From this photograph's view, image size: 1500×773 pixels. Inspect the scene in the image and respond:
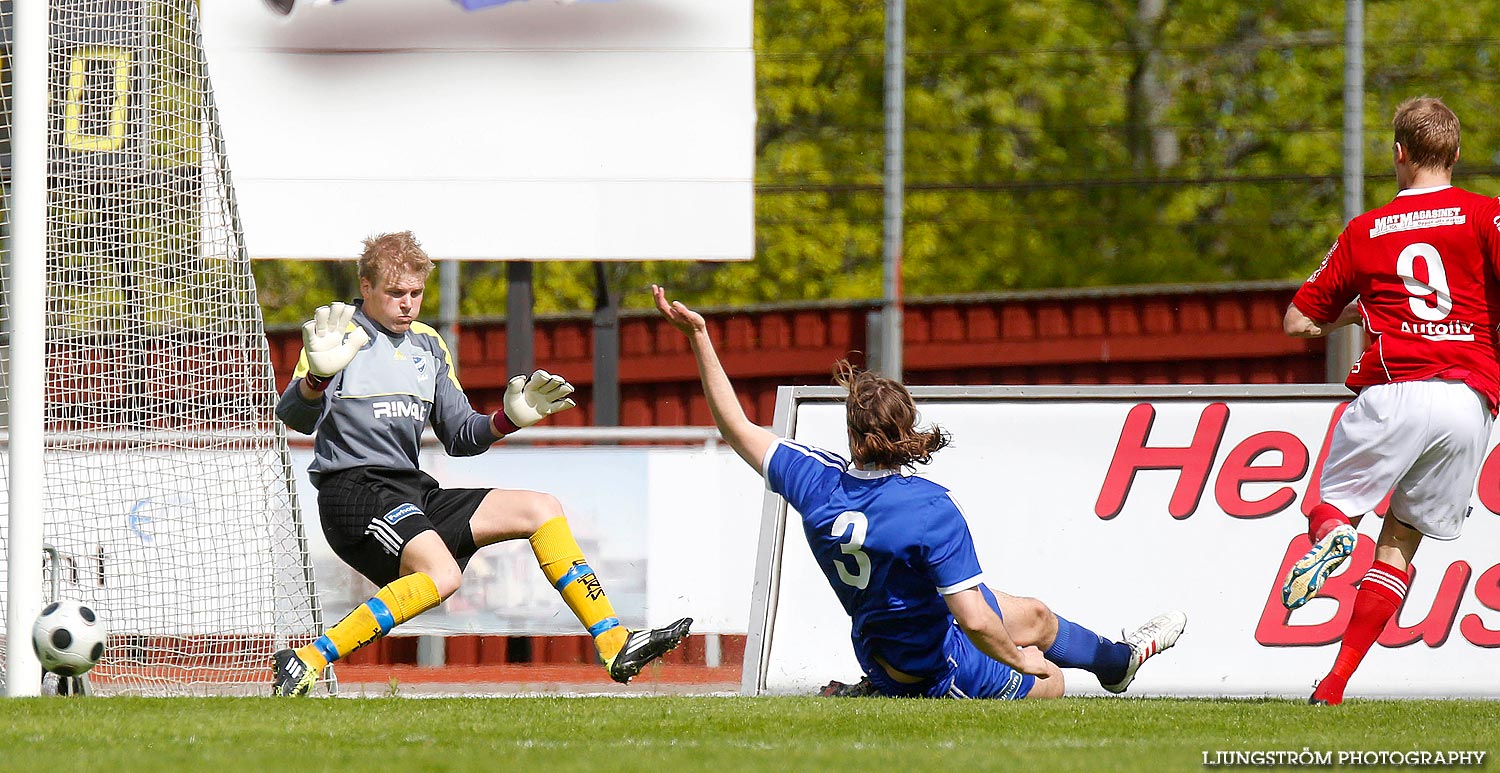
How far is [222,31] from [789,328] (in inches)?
361

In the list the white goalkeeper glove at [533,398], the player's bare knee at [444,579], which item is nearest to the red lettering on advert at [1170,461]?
the white goalkeeper glove at [533,398]

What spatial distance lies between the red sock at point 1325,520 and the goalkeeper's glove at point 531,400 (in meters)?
2.45

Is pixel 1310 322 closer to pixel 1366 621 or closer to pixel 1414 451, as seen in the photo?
pixel 1414 451

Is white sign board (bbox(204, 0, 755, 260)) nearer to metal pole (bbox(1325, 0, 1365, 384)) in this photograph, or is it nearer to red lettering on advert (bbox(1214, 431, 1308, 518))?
red lettering on advert (bbox(1214, 431, 1308, 518))

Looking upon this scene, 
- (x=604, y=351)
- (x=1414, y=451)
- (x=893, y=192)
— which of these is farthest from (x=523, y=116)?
(x=893, y=192)

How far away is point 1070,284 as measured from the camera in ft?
98.7

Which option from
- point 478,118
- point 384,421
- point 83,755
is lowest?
point 83,755

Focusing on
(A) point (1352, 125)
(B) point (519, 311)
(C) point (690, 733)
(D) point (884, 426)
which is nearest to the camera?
(C) point (690, 733)

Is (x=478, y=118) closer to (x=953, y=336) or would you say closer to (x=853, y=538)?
(x=853, y=538)

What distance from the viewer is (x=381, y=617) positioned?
5742 mm

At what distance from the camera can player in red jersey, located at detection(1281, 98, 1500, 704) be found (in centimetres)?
541

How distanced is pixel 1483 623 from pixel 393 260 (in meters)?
4.39

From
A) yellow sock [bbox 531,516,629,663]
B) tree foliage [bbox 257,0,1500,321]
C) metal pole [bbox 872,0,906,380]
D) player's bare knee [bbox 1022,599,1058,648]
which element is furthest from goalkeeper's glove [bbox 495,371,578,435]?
tree foliage [bbox 257,0,1500,321]

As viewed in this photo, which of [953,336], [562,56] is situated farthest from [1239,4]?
[562,56]
